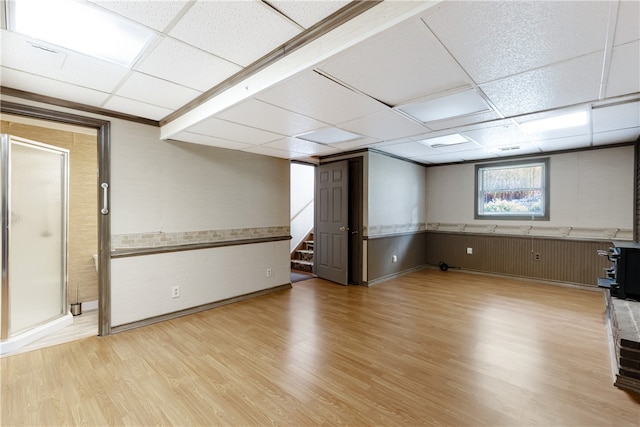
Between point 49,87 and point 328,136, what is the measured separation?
270 centimetres

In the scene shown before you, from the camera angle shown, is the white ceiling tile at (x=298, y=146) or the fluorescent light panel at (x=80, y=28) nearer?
the fluorescent light panel at (x=80, y=28)

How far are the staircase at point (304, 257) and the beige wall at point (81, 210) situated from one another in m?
3.59

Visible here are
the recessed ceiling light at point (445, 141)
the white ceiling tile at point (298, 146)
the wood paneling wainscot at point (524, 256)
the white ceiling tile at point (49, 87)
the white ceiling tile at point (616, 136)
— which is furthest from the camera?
the wood paneling wainscot at point (524, 256)

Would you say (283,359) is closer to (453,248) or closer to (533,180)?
(453,248)

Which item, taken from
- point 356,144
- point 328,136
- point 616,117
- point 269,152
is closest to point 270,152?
point 269,152

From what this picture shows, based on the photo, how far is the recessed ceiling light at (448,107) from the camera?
2439mm

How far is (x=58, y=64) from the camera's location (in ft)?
6.83

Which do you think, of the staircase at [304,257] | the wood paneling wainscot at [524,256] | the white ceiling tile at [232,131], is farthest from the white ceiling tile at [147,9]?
the wood paneling wainscot at [524,256]

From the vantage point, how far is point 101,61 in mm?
2035

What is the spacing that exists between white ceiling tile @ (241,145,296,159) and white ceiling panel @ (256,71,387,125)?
143 cm

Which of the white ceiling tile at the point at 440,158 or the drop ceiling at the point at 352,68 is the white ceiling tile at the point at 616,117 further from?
the white ceiling tile at the point at 440,158

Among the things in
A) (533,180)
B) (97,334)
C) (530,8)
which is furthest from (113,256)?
(533,180)

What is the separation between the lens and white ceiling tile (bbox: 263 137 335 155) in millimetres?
3771

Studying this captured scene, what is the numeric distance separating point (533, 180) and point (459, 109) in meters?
3.53
